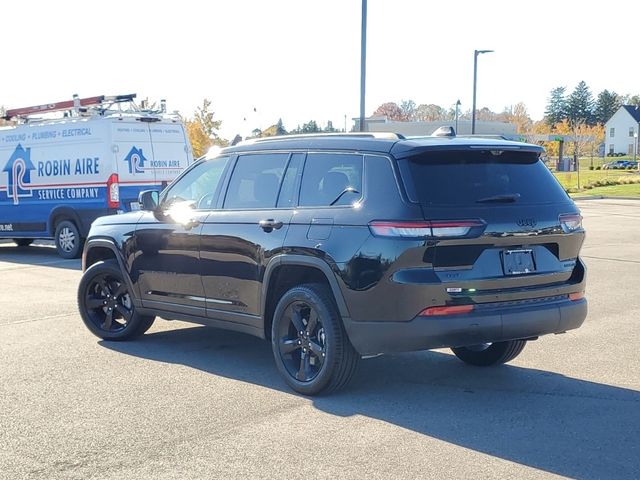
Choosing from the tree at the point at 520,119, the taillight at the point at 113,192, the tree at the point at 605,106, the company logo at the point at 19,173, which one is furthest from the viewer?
the tree at the point at 605,106

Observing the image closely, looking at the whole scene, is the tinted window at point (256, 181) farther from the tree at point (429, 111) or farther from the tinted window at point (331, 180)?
the tree at point (429, 111)

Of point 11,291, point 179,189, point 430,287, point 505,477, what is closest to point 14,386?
point 179,189

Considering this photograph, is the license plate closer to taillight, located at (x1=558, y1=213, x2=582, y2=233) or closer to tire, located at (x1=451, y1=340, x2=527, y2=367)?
taillight, located at (x1=558, y1=213, x2=582, y2=233)

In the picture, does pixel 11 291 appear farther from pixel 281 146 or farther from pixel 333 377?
pixel 333 377

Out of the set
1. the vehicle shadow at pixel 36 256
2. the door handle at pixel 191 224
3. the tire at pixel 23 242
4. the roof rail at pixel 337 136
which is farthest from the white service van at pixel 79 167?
the roof rail at pixel 337 136

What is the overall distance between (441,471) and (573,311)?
6.51 ft

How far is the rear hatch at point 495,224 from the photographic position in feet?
17.9

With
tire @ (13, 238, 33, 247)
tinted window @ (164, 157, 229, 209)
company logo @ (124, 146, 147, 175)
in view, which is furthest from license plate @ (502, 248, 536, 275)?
tire @ (13, 238, 33, 247)

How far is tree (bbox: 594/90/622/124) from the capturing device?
158 m

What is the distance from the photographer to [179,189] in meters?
7.46

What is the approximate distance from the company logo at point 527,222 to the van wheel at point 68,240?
11.1m

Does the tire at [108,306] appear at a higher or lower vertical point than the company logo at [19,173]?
lower

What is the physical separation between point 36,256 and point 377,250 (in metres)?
12.4

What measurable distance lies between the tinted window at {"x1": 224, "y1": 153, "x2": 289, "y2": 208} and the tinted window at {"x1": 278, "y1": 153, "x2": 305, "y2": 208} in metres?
0.07
